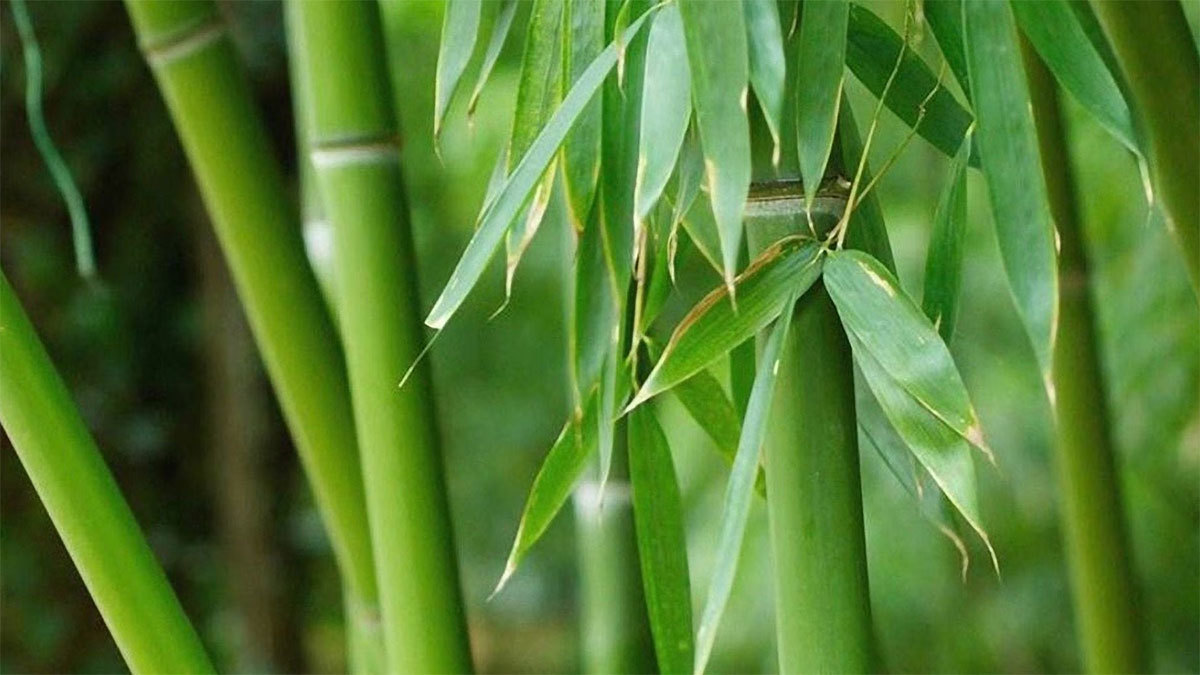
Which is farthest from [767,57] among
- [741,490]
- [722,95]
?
[741,490]

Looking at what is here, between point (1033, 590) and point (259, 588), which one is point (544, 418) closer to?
point (259, 588)

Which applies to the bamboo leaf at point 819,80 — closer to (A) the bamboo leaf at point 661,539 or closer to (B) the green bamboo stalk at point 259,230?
(A) the bamboo leaf at point 661,539

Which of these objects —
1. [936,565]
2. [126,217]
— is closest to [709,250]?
[936,565]

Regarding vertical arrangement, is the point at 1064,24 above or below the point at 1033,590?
above

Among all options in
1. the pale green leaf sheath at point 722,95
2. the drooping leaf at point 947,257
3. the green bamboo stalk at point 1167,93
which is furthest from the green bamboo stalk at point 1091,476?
the pale green leaf sheath at point 722,95

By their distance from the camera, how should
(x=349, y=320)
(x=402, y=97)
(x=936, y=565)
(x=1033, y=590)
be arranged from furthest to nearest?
(x=402, y=97) < (x=1033, y=590) < (x=936, y=565) < (x=349, y=320)

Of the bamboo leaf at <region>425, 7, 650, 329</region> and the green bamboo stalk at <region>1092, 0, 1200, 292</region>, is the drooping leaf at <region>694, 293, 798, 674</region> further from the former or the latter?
the green bamboo stalk at <region>1092, 0, 1200, 292</region>

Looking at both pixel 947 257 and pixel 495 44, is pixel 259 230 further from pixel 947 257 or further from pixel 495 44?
pixel 947 257
